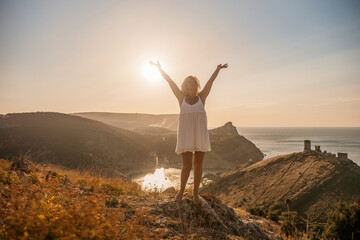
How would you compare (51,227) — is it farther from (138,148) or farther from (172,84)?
(138,148)

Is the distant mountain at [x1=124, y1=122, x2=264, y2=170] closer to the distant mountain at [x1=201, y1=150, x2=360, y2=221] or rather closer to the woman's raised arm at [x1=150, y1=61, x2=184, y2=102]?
the distant mountain at [x1=201, y1=150, x2=360, y2=221]

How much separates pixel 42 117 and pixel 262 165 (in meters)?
74.2

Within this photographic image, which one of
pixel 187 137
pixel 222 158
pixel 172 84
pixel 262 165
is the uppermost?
pixel 172 84

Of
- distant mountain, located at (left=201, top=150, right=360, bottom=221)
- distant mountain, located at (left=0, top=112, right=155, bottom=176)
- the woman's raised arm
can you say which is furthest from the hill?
the woman's raised arm

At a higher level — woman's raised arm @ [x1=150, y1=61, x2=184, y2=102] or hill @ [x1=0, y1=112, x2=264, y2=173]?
woman's raised arm @ [x1=150, y1=61, x2=184, y2=102]

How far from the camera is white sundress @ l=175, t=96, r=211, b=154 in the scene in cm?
459

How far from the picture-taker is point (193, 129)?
4.63 metres

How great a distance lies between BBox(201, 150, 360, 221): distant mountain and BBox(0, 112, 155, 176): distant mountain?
3056 cm

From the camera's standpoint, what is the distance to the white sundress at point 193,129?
4590 mm

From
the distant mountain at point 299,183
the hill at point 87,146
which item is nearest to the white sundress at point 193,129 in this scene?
the distant mountain at point 299,183

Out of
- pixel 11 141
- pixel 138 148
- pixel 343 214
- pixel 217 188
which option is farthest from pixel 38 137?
pixel 343 214

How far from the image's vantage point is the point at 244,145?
96.4 meters

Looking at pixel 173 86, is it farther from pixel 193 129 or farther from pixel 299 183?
pixel 299 183

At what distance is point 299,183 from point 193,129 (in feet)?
120
